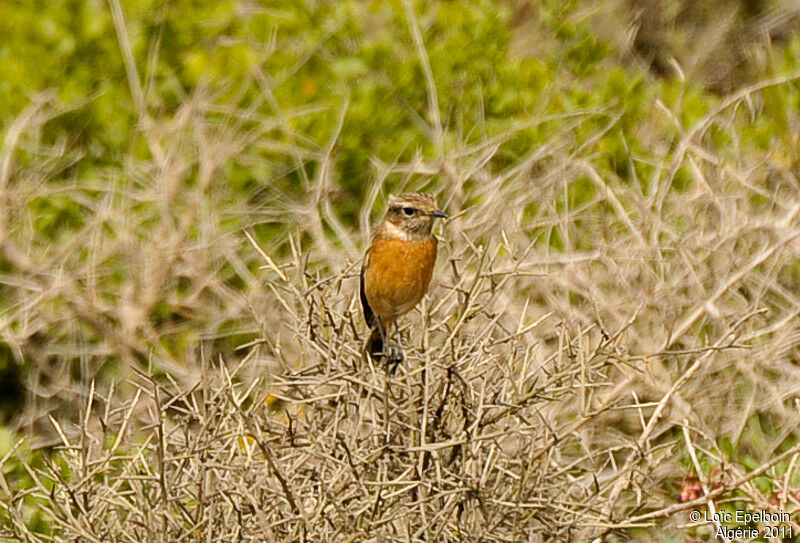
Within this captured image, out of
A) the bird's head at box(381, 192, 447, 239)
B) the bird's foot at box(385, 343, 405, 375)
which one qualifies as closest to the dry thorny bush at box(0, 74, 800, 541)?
the bird's foot at box(385, 343, 405, 375)

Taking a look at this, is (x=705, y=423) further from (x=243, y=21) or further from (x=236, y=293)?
(x=243, y=21)

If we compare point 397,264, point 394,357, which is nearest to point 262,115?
point 397,264

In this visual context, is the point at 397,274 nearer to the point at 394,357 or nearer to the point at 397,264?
the point at 397,264

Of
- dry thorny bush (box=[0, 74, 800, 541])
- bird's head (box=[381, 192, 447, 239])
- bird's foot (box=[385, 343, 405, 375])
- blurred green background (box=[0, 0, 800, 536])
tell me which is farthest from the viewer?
blurred green background (box=[0, 0, 800, 536])

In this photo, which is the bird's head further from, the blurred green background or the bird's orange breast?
the blurred green background

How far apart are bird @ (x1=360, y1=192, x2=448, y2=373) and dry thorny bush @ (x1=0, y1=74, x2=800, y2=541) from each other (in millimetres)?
86

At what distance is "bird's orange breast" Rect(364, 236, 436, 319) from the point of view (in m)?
4.46

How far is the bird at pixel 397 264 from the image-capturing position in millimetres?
4411

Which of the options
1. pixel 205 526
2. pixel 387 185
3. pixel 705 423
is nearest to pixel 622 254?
pixel 705 423

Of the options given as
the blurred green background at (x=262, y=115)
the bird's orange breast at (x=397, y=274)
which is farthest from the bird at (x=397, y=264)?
the blurred green background at (x=262, y=115)

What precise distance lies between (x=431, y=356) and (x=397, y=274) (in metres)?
0.76

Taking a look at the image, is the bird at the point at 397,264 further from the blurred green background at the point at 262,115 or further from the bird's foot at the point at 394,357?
the blurred green background at the point at 262,115

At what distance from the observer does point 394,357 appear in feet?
12.7

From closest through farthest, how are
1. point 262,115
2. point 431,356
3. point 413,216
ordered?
point 431,356 → point 413,216 → point 262,115
